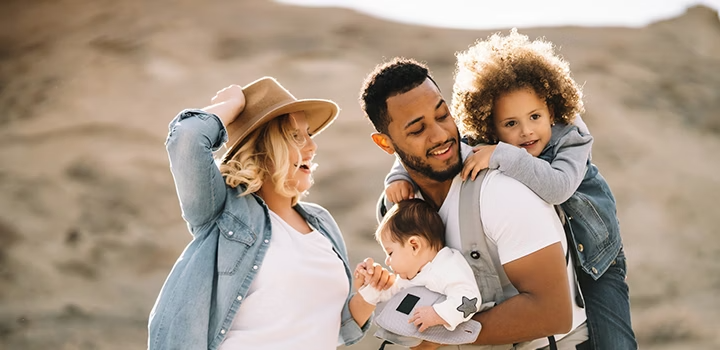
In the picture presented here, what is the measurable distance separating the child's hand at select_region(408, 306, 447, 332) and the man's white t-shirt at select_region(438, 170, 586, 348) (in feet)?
0.98

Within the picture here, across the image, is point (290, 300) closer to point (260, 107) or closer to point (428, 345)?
point (428, 345)

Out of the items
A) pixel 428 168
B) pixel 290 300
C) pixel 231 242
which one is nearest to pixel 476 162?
pixel 428 168

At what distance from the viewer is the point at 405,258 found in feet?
9.97

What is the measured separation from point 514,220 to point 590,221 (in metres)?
0.52

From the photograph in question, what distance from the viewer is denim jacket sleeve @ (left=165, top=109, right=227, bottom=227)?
3.12m

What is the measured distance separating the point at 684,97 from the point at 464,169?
11.6 meters

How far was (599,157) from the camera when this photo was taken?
11766mm

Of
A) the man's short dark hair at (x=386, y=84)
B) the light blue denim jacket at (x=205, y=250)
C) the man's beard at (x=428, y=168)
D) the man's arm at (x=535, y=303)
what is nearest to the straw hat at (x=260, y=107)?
the light blue denim jacket at (x=205, y=250)

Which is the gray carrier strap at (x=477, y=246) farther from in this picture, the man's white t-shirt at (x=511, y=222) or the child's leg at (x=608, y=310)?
the child's leg at (x=608, y=310)

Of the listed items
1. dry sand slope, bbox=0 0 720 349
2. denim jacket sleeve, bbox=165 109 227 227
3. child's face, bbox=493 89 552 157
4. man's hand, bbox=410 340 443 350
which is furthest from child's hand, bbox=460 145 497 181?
dry sand slope, bbox=0 0 720 349

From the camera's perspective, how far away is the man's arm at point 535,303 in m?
2.83

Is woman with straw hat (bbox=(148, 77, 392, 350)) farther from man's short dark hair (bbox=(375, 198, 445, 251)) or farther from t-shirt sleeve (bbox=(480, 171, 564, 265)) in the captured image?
t-shirt sleeve (bbox=(480, 171, 564, 265))

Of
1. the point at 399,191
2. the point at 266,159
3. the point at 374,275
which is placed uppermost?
the point at 266,159

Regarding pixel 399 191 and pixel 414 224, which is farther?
pixel 399 191
